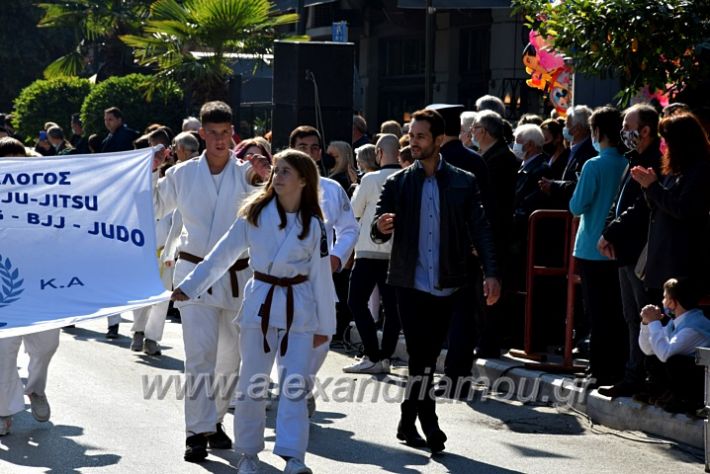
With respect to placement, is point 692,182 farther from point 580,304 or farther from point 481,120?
point 580,304

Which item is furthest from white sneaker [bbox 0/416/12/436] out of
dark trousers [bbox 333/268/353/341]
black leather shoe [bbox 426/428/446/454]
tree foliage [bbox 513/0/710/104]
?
dark trousers [bbox 333/268/353/341]

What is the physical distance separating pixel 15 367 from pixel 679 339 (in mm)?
4090

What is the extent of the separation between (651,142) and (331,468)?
3171 millimetres

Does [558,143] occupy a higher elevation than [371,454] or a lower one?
higher

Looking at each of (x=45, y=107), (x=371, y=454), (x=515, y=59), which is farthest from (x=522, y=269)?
(x=45, y=107)

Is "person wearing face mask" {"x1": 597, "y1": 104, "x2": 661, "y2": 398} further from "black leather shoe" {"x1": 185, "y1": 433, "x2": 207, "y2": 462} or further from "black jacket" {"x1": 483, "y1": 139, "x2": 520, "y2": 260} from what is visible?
"black leather shoe" {"x1": 185, "y1": 433, "x2": 207, "y2": 462}

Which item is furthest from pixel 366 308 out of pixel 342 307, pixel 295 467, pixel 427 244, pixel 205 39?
pixel 205 39

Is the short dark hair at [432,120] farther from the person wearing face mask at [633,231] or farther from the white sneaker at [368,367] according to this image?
the white sneaker at [368,367]

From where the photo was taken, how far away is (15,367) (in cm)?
870

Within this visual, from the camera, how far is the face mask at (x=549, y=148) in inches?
493

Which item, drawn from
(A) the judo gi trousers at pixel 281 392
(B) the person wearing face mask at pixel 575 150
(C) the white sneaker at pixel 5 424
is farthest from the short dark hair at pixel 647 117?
(C) the white sneaker at pixel 5 424

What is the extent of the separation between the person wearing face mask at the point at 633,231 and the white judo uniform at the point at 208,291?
253 centimetres

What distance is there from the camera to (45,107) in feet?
103

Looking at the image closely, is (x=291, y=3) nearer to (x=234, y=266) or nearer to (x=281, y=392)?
(x=234, y=266)
